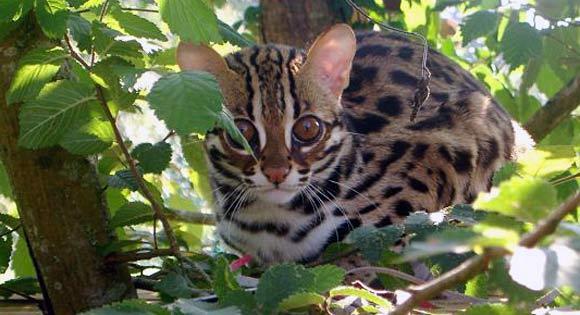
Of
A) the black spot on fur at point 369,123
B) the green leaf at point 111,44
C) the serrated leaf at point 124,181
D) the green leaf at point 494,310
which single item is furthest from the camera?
the black spot on fur at point 369,123

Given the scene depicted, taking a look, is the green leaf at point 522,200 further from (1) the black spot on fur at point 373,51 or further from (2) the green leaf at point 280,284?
(1) the black spot on fur at point 373,51

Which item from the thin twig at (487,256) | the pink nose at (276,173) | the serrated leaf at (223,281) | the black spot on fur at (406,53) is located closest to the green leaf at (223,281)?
the serrated leaf at (223,281)

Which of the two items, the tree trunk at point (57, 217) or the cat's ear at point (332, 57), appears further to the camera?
the cat's ear at point (332, 57)

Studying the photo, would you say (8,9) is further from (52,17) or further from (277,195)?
(277,195)

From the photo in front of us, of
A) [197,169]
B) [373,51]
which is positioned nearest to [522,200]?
[197,169]

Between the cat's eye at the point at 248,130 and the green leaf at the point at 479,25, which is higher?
the green leaf at the point at 479,25
